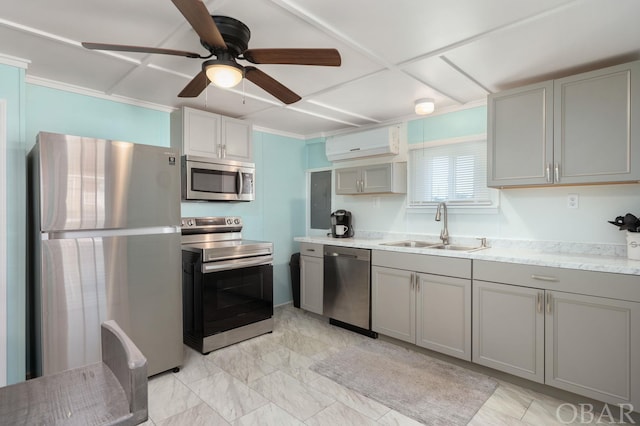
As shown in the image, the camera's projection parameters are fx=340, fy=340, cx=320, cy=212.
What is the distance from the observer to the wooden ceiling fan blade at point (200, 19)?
126 cm

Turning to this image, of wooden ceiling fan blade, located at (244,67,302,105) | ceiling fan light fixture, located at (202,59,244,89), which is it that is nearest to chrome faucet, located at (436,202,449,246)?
wooden ceiling fan blade, located at (244,67,302,105)

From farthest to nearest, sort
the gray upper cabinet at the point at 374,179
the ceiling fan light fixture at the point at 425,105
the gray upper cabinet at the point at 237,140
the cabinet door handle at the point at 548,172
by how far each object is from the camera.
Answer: the gray upper cabinet at the point at 374,179 → the gray upper cabinet at the point at 237,140 → the ceiling fan light fixture at the point at 425,105 → the cabinet door handle at the point at 548,172

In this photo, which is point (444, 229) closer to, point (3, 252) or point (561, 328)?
point (561, 328)

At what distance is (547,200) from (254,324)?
2796 mm

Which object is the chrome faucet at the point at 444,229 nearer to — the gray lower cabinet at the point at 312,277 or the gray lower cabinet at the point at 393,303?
the gray lower cabinet at the point at 393,303

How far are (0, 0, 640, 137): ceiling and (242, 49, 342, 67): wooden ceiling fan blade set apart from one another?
0.19m

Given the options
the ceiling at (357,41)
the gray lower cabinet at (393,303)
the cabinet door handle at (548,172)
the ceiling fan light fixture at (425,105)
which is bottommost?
the gray lower cabinet at (393,303)

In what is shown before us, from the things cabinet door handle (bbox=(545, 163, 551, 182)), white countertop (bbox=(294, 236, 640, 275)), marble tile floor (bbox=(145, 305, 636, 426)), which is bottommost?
marble tile floor (bbox=(145, 305, 636, 426))

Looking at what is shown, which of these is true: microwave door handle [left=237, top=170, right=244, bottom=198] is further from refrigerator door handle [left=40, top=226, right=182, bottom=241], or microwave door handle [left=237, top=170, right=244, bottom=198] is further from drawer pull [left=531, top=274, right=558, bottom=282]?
drawer pull [left=531, top=274, right=558, bottom=282]

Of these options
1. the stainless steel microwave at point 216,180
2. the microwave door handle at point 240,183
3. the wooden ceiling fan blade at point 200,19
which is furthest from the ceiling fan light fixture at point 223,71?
the microwave door handle at point 240,183

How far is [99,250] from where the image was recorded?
226cm

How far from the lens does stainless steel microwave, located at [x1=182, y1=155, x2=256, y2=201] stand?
3.18 metres

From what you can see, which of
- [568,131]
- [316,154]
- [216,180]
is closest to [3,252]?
[216,180]

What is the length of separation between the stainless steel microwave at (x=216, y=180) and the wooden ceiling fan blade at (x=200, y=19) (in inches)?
69.5
